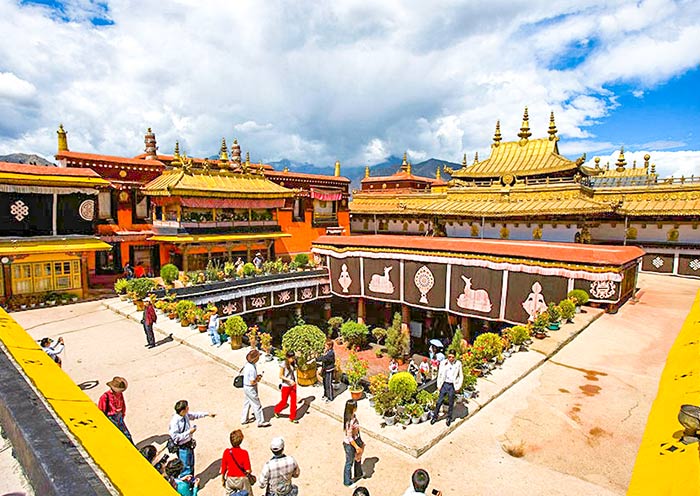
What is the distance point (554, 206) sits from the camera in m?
21.9

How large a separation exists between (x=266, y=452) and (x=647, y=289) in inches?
746

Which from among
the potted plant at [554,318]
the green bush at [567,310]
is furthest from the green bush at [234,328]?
the green bush at [567,310]

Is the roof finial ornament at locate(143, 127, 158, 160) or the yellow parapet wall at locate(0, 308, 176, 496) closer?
the yellow parapet wall at locate(0, 308, 176, 496)

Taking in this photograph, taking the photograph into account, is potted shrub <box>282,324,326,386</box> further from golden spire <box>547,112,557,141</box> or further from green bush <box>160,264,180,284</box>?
golden spire <box>547,112,557,141</box>

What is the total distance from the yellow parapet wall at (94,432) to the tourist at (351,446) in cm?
380

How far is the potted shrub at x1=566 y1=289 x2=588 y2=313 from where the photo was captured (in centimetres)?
1437

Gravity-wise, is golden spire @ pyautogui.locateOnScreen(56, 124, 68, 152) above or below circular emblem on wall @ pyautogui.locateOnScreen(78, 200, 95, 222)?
above

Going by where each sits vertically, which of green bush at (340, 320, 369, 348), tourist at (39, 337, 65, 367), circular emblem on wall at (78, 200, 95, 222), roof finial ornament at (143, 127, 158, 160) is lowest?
green bush at (340, 320, 369, 348)

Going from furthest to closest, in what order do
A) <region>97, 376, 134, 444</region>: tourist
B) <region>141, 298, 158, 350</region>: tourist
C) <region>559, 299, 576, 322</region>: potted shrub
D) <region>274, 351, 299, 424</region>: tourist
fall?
<region>559, 299, 576, 322</region>: potted shrub, <region>141, 298, 158, 350</region>: tourist, <region>274, 351, 299, 424</region>: tourist, <region>97, 376, 134, 444</region>: tourist

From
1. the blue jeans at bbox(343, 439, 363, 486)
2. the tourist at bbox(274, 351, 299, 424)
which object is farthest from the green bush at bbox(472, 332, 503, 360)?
the blue jeans at bbox(343, 439, 363, 486)

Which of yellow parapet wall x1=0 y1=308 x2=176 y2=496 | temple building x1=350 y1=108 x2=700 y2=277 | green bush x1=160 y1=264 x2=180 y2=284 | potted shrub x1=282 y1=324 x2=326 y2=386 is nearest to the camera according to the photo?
yellow parapet wall x1=0 y1=308 x2=176 y2=496

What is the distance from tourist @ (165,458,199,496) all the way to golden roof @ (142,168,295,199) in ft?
60.2

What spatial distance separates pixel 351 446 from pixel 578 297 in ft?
38.9

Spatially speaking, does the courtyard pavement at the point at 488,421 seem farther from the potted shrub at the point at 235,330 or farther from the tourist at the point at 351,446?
the potted shrub at the point at 235,330
